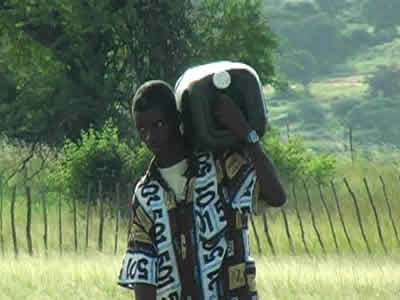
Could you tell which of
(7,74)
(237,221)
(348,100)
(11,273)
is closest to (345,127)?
(348,100)

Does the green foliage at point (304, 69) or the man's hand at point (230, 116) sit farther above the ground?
the green foliage at point (304, 69)

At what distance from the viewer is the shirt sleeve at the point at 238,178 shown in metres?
4.22

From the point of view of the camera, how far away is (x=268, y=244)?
59.6ft

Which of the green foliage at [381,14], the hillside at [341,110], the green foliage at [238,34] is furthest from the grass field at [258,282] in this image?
the green foliage at [381,14]

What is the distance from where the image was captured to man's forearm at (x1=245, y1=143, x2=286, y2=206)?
4.20m

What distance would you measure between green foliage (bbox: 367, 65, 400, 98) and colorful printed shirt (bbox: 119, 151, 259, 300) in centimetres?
11344

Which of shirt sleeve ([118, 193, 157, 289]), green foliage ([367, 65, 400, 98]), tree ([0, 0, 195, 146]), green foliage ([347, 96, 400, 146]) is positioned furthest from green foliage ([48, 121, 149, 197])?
green foliage ([367, 65, 400, 98])

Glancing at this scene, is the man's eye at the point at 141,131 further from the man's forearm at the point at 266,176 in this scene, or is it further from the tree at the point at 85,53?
the tree at the point at 85,53

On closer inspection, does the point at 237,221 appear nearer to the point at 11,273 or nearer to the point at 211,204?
the point at 211,204

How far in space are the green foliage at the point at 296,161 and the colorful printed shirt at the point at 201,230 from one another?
76.0 feet

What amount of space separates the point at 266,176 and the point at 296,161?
957 inches

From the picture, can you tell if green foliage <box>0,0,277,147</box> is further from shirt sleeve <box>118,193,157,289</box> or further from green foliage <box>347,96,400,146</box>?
green foliage <box>347,96,400,146</box>

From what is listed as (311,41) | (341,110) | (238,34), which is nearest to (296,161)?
(238,34)

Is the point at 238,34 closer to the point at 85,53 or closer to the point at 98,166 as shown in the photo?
the point at 85,53
